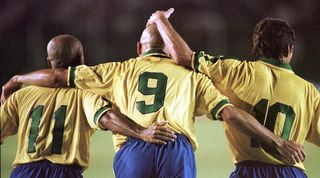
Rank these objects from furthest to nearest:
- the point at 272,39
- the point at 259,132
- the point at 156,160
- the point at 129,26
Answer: the point at 129,26
the point at 272,39
the point at 259,132
the point at 156,160

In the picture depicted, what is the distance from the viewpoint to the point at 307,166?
382 cm

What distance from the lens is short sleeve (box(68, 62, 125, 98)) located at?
255 cm

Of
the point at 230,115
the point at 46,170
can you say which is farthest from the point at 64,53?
the point at 230,115

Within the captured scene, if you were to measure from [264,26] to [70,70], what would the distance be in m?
0.87

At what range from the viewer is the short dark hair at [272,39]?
8.58 feet

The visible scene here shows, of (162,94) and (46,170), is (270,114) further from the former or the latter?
(46,170)

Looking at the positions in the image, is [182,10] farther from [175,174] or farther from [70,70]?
[175,174]

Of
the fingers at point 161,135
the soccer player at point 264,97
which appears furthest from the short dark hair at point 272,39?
the fingers at point 161,135

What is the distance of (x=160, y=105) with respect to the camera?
238 centimetres

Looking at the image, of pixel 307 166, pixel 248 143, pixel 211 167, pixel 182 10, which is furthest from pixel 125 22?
pixel 248 143

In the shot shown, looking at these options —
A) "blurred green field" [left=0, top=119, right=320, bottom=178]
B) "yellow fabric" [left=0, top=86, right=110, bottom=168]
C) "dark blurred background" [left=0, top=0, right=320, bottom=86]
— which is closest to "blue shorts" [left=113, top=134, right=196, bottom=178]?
"yellow fabric" [left=0, top=86, right=110, bottom=168]

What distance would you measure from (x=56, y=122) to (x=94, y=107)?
7.6 inches

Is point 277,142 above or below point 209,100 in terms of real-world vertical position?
below

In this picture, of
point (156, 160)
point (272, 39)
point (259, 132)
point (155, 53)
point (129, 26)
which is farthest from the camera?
point (129, 26)
